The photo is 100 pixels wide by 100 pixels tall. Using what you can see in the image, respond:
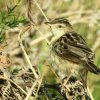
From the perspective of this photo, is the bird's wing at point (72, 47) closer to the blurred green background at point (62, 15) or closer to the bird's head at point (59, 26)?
the bird's head at point (59, 26)

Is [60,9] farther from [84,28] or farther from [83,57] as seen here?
[83,57]

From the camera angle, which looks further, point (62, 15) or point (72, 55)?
point (62, 15)

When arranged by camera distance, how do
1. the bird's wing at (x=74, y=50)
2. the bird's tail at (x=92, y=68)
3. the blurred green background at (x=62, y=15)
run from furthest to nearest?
the blurred green background at (x=62, y=15)
the bird's wing at (x=74, y=50)
the bird's tail at (x=92, y=68)

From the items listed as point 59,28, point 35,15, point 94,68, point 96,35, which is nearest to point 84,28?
point 96,35

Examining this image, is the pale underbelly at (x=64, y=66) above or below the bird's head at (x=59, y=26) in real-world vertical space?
below

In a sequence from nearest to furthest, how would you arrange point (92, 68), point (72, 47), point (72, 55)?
point (92, 68) < point (72, 55) < point (72, 47)

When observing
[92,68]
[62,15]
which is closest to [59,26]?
[92,68]

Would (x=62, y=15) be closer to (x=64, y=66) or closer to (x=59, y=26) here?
(x=59, y=26)

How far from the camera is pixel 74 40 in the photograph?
5324mm

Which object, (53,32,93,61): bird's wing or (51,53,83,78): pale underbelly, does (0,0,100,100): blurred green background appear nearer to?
(53,32,93,61): bird's wing

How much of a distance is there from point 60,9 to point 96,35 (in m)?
0.79

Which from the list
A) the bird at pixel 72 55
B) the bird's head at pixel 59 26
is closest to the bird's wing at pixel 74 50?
the bird at pixel 72 55

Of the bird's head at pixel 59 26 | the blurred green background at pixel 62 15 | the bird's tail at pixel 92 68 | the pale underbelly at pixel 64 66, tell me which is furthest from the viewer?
the blurred green background at pixel 62 15

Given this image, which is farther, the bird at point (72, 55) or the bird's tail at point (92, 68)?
the bird at point (72, 55)
